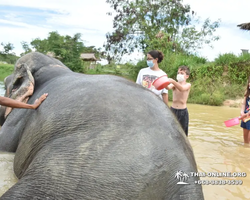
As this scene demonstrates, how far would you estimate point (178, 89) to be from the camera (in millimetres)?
4277

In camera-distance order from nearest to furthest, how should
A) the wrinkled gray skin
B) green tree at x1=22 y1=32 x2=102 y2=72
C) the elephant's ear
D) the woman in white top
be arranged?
the wrinkled gray skin, the elephant's ear, the woman in white top, green tree at x1=22 y1=32 x2=102 y2=72

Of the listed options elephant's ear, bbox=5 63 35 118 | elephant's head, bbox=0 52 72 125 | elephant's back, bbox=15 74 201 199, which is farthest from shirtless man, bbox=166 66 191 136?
elephant's back, bbox=15 74 201 199

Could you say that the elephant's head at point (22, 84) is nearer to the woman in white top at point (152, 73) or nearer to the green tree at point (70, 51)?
the woman in white top at point (152, 73)

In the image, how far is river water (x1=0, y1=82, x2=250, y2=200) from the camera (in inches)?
107

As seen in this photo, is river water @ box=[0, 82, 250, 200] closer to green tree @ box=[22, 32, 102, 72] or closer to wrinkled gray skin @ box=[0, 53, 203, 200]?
wrinkled gray skin @ box=[0, 53, 203, 200]

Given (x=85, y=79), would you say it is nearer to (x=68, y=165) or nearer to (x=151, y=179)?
(x=68, y=165)

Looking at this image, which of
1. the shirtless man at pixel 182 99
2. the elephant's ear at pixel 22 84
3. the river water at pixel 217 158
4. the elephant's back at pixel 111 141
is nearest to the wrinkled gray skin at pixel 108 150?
the elephant's back at pixel 111 141

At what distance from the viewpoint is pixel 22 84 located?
119 inches

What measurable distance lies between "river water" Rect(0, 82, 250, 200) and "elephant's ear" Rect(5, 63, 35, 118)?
567mm

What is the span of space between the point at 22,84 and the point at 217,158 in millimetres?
2764

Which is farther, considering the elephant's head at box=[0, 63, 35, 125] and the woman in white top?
the woman in white top

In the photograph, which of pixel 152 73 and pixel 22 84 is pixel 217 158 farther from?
pixel 22 84

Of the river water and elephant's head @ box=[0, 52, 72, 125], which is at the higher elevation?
elephant's head @ box=[0, 52, 72, 125]

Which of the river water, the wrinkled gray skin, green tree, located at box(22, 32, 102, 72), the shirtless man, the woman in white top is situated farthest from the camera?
green tree, located at box(22, 32, 102, 72)
